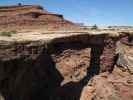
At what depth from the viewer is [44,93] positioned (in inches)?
768

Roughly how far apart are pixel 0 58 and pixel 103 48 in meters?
9.72

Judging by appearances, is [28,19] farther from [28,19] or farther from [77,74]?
[77,74]

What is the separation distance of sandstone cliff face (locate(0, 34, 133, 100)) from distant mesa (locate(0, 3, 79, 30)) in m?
2.01

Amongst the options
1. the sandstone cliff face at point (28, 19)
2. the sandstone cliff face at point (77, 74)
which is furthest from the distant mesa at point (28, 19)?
the sandstone cliff face at point (77, 74)

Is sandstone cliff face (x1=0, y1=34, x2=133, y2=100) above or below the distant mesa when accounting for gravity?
below

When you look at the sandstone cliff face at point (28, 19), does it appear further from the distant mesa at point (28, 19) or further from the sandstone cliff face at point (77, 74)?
the sandstone cliff face at point (77, 74)

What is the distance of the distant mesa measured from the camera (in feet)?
63.3

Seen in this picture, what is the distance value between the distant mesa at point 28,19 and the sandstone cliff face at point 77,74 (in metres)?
2.01

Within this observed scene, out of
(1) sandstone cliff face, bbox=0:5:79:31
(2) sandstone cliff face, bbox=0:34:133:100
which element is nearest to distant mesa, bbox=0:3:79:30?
(1) sandstone cliff face, bbox=0:5:79:31

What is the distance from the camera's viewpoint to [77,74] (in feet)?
68.8

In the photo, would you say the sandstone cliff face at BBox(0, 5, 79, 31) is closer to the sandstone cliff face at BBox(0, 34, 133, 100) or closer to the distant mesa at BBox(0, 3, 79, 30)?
the distant mesa at BBox(0, 3, 79, 30)

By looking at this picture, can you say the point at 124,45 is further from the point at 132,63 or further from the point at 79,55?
the point at 79,55

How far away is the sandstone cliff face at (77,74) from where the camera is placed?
57.6ft

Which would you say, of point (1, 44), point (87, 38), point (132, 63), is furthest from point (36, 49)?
point (132, 63)
